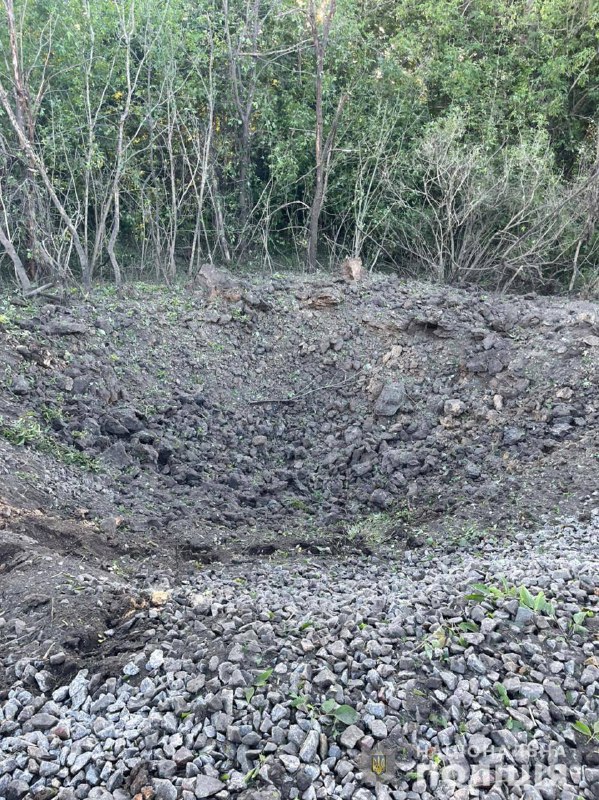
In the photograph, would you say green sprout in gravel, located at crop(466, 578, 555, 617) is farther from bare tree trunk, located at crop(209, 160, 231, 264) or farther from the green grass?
bare tree trunk, located at crop(209, 160, 231, 264)

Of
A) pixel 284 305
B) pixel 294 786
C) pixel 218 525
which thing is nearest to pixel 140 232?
pixel 284 305

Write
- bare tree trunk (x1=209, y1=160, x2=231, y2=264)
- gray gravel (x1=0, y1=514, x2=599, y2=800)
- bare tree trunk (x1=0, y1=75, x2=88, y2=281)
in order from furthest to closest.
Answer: bare tree trunk (x1=209, y1=160, x2=231, y2=264)
bare tree trunk (x1=0, y1=75, x2=88, y2=281)
gray gravel (x1=0, y1=514, x2=599, y2=800)

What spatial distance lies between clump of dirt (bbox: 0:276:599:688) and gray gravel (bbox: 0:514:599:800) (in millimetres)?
394

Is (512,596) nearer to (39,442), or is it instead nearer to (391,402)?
(391,402)

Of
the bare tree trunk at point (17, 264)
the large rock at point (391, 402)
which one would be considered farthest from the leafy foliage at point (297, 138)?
the large rock at point (391, 402)

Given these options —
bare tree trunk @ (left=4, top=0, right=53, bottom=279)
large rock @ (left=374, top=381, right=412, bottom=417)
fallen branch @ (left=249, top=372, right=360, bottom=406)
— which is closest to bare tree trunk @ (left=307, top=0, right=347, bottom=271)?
fallen branch @ (left=249, top=372, right=360, bottom=406)

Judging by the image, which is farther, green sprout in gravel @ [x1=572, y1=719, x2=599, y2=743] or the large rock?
the large rock

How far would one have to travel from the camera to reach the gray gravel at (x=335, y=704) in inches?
94.0

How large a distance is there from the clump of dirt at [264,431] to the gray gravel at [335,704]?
15.5 inches

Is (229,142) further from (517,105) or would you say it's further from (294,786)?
(294,786)

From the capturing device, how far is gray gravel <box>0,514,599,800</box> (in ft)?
7.83

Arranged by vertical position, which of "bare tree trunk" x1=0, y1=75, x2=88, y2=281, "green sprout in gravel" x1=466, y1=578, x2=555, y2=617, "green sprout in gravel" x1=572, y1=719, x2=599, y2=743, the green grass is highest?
"bare tree trunk" x1=0, y1=75, x2=88, y2=281

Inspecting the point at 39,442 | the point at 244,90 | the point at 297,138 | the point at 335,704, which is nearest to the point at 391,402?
the point at 39,442

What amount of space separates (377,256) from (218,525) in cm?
625
